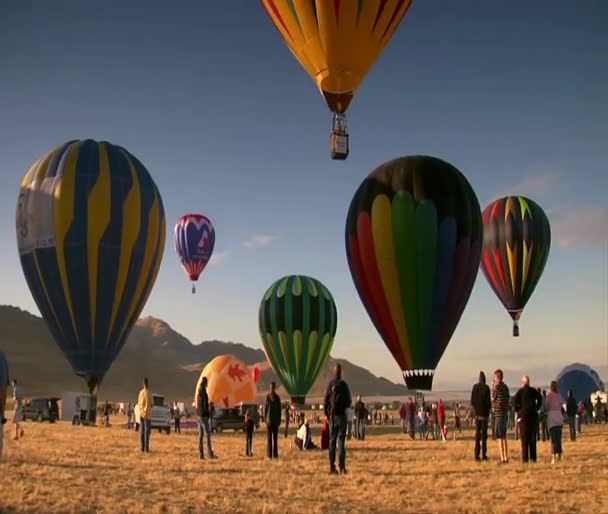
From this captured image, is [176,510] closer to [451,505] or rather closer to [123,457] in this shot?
[451,505]

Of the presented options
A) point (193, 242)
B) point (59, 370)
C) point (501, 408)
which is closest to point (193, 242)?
point (193, 242)

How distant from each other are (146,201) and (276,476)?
2128cm

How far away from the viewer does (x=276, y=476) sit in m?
13.2

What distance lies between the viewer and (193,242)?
198 feet

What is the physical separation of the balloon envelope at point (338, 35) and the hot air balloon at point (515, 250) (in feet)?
56.4

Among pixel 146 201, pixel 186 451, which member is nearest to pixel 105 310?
pixel 146 201

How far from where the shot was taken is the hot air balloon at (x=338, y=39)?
23.5 meters

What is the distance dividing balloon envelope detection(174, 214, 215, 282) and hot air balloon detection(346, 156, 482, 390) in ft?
121

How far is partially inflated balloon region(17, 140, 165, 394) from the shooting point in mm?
30297

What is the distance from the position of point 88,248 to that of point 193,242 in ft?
98.4

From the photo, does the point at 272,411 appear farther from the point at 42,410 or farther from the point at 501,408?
the point at 42,410

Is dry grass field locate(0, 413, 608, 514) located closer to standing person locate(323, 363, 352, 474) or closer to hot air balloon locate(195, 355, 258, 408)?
standing person locate(323, 363, 352, 474)

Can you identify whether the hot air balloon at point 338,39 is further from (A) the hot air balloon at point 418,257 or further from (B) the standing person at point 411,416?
(B) the standing person at point 411,416

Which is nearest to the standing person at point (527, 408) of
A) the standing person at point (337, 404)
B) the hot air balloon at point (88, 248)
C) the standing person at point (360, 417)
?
the standing person at point (337, 404)
